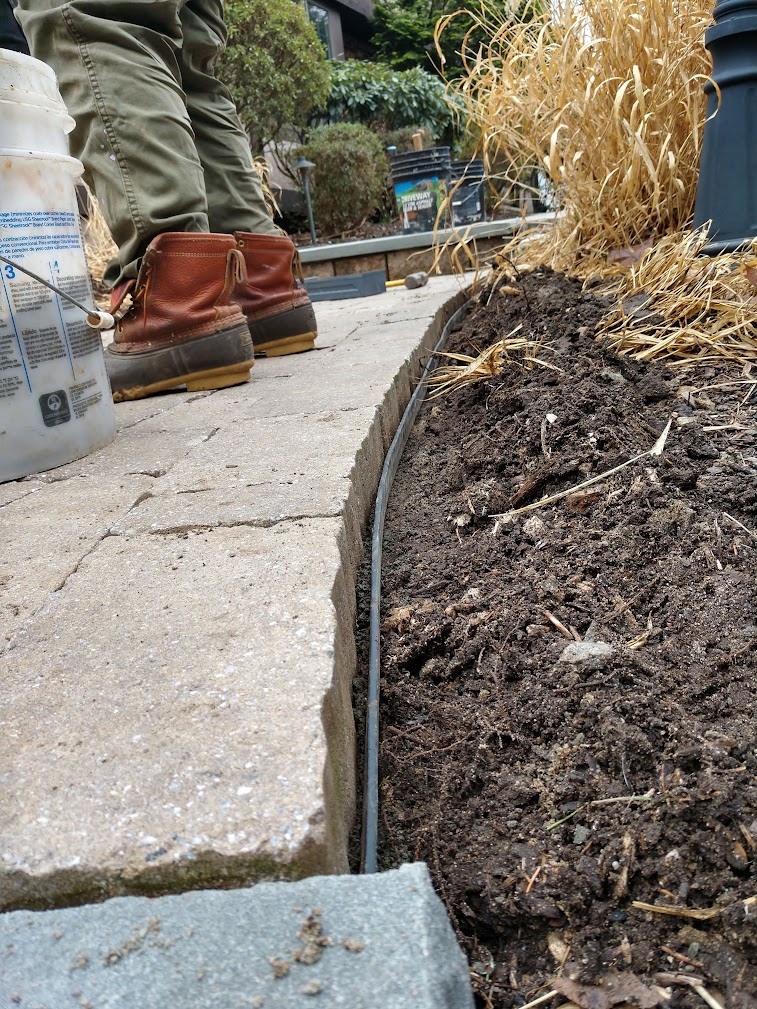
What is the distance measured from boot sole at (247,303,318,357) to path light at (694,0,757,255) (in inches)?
50.6

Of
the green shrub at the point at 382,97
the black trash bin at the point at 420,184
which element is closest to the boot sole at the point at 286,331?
the black trash bin at the point at 420,184

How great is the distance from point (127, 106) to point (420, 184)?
5.14 metres

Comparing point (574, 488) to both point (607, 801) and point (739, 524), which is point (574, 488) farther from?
point (607, 801)

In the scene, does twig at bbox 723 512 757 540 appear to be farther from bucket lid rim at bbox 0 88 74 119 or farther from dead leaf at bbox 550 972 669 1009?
bucket lid rim at bbox 0 88 74 119

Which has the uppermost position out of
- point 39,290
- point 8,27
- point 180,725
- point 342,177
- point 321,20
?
point 321,20

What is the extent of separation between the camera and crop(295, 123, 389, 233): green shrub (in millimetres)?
8531

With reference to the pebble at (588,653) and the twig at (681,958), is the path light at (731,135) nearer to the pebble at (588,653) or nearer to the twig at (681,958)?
the pebble at (588,653)

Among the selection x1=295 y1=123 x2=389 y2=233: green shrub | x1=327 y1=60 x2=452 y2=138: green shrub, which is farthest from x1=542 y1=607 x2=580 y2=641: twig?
x1=327 y1=60 x2=452 y2=138: green shrub

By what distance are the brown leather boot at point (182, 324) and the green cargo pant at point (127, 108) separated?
65mm

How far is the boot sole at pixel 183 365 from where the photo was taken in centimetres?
219

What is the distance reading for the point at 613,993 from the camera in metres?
0.65

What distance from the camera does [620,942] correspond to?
26.9 inches

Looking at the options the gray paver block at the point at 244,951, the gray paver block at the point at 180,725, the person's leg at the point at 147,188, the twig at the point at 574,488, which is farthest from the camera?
the person's leg at the point at 147,188

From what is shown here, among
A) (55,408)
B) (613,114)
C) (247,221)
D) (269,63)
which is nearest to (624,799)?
(55,408)
